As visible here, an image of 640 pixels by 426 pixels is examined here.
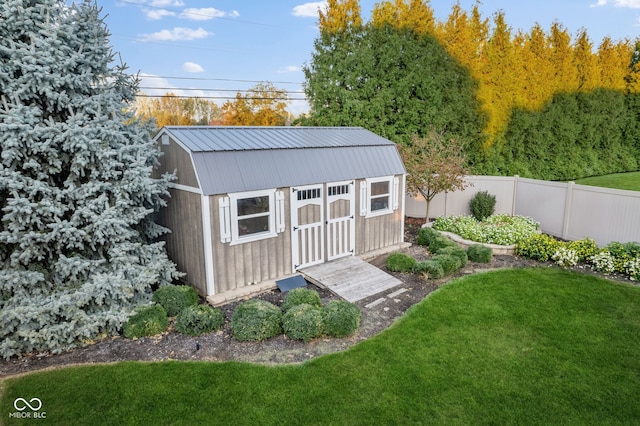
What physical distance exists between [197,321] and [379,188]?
19.4 ft

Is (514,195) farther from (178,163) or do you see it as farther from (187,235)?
(178,163)

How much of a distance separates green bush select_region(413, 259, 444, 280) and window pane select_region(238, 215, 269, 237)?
360 centimetres

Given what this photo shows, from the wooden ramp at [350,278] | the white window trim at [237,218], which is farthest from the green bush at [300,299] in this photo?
the white window trim at [237,218]

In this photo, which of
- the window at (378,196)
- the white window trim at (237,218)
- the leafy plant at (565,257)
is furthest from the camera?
the window at (378,196)

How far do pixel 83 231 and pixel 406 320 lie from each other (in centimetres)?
563

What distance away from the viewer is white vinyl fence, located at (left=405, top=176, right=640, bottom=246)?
10336 millimetres

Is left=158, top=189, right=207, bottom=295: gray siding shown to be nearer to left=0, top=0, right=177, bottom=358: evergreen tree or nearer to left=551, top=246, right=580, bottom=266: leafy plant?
left=0, top=0, right=177, bottom=358: evergreen tree

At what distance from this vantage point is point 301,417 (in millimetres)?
4676

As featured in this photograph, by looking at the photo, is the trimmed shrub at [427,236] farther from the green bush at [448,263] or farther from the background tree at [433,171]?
the background tree at [433,171]

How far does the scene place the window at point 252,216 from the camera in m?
7.87

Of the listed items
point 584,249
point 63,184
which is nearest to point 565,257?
point 584,249

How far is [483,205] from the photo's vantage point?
1302 centimetres

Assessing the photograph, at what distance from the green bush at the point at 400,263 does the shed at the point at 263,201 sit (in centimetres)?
107

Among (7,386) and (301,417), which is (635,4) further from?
(7,386)
